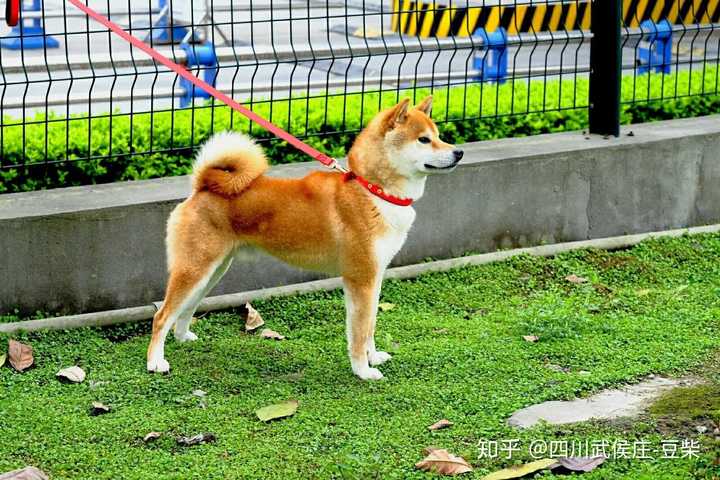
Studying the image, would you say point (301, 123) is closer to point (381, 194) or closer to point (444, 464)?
point (381, 194)

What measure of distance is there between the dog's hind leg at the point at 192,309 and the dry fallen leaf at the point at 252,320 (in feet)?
1.01

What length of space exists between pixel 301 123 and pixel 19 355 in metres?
2.51

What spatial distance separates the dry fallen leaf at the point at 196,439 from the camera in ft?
15.8

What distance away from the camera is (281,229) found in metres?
5.57

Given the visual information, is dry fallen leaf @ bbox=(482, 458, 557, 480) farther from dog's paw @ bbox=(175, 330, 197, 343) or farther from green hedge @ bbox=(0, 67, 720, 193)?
green hedge @ bbox=(0, 67, 720, 193)

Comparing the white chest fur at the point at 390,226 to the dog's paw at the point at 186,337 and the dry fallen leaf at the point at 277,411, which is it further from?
the dog's paw at the point at 186,337

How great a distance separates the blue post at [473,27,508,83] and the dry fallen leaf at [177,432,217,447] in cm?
378

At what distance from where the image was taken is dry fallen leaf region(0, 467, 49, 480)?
14.4ft

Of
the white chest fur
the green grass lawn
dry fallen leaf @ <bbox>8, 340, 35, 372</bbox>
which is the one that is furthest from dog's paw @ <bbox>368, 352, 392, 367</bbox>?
dry fallen leaf @ <bbox>8, 340, 35, 372</bbox>

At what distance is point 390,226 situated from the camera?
553cm

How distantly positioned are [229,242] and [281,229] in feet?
0.85

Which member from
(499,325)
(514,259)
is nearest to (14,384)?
(499,325)

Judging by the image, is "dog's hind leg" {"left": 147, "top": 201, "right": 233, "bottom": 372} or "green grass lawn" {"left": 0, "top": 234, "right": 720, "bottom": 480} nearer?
"green grass lawn" {"left": 0, "top": 234, "right": 720, "bottom": 480}

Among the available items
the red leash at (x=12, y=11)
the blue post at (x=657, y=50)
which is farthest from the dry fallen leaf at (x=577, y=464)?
the blue post at (x=657, y=50)
